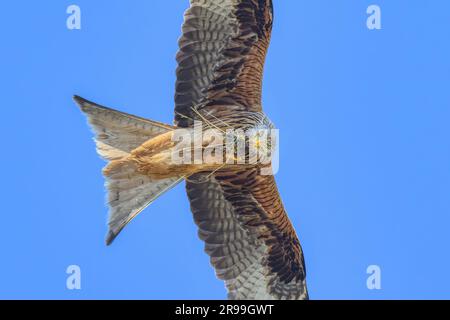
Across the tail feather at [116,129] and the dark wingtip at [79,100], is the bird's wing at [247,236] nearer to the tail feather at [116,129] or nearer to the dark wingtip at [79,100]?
the tail feather at [116,129]

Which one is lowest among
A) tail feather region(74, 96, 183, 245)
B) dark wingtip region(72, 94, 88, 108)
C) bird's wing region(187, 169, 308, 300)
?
bird's wing region(187, 169, 308, 300)

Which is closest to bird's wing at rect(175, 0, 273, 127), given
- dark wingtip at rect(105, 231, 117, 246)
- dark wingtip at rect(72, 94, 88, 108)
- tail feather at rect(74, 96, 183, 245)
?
tail feather at rect(74, 96, 183, 245)

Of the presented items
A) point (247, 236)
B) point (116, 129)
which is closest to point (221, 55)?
point (116, 129)

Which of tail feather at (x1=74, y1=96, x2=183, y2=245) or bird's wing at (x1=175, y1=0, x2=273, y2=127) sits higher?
bird's wing at (x1=175, y1=0, x2=273, y2=127)

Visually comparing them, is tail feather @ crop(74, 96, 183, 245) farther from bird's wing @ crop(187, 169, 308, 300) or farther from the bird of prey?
bird's wing @ crop(187, 169, 308, 300)

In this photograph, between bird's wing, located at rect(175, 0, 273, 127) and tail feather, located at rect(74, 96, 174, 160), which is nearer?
tail feather, located at rect(74, 96, 174, 160)

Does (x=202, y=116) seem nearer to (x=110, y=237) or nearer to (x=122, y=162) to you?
(x=122, y=162)
